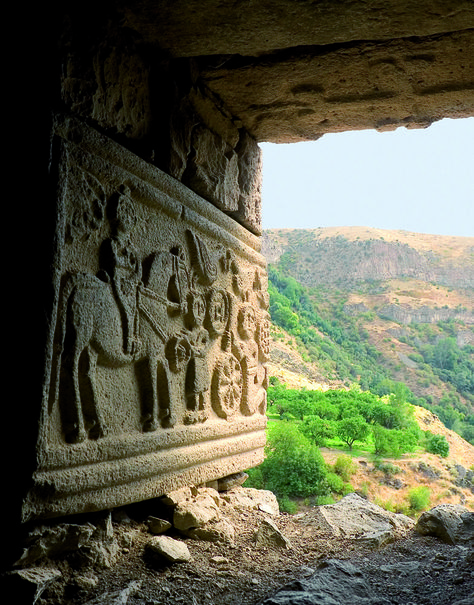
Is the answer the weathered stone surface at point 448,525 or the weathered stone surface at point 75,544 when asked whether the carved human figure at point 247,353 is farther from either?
the weathered stone surface at point 75,544

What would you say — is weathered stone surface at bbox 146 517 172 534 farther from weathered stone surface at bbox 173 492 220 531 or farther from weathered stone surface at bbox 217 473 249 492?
weathered stone surface at bbox 217 473 249 492

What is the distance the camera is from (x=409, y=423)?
13672mm

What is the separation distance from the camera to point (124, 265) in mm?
Result: 2008

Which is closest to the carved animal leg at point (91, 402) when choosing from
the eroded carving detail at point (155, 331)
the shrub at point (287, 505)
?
the eroded carving detail at point (155, 331)

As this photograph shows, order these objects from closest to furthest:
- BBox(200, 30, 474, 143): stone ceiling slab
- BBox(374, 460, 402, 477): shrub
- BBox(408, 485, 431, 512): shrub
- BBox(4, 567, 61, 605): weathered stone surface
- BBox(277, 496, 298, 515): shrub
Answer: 1. BBox(4, 567, 61, 605): weathered stone surface
2. BBox(200, 30, 474, 143): stone ceiling slab
3. BBox(277, 496, 298, 515): shrub
4. BBox(408, 485, 431, 512): shrub
5. BBox(374, 460, 402, 477): shrub

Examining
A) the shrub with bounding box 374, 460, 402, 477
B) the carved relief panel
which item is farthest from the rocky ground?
the shrub with bounding box 374, 460, 402, 477

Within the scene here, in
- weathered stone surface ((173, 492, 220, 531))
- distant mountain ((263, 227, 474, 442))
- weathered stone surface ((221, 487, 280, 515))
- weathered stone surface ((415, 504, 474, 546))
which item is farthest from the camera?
distant mountain ((263, 227, 474, 442))

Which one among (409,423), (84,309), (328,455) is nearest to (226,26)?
(84,309)

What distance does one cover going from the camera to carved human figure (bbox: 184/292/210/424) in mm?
2492

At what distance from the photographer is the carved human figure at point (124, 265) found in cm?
193

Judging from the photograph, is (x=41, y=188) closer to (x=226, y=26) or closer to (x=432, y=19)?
(x=226, y=26)

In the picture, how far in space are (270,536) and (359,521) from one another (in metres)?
0.82

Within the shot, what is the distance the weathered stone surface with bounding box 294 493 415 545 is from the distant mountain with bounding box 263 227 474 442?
18.5 metres

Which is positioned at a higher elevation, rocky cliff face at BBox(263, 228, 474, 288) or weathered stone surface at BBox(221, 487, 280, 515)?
rocky cliff face at BBox(263, 228, 474, 288)
